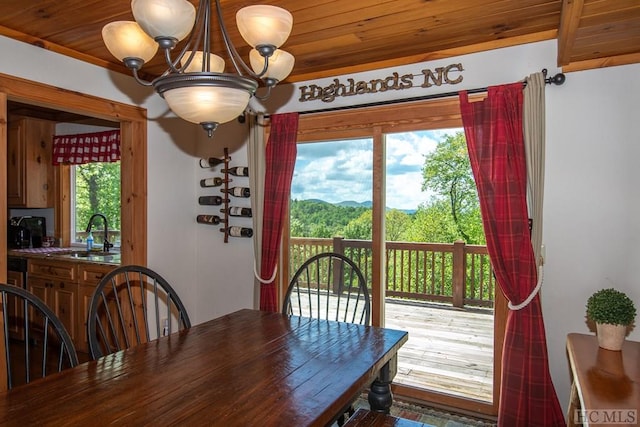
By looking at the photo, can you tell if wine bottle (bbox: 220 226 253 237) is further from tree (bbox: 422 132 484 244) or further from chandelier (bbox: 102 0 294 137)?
chandelier (bbox: 102 0 294 137)

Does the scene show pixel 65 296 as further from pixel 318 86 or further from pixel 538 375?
pixel 538 375

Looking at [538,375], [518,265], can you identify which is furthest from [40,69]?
[538,375]

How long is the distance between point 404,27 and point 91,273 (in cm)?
308

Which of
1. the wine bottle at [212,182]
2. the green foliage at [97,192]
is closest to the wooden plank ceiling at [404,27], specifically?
the wine bottle at [212,182]

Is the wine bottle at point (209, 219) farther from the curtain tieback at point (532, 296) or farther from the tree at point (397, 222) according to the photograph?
the curtain tieback at point (532, 296)

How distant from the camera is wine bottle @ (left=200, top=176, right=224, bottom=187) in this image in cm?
365

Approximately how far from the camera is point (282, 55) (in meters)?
1.80

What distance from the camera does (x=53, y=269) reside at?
386 centimetres

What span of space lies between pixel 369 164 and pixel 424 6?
1.24 metres

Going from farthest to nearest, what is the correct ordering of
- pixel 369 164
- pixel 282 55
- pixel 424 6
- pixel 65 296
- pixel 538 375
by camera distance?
pixel 65 296 → pixel 369 164 → pixel 538 375 → pixel 424 6 → pixel 282 55

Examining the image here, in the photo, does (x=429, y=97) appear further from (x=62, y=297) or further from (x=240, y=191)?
(x=62, y=297)

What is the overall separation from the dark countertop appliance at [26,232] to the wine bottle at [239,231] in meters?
2.35

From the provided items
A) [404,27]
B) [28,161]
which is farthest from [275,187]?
Result: [28,161]

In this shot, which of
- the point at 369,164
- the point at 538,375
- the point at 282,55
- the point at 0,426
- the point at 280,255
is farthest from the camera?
the point at 280,255
